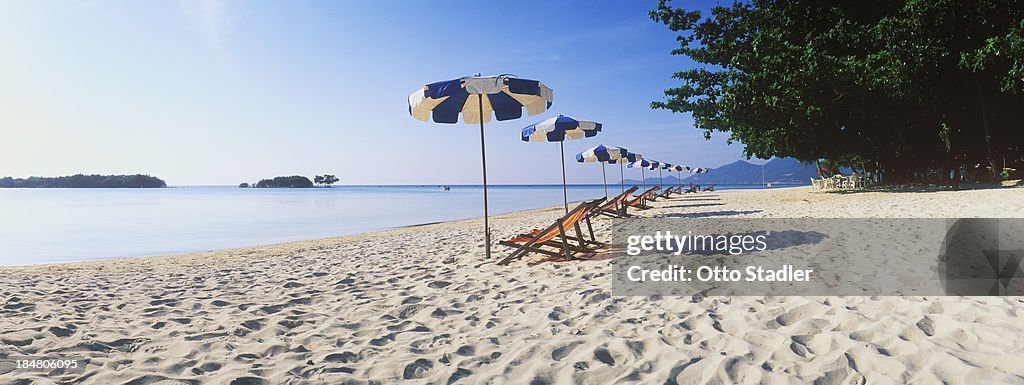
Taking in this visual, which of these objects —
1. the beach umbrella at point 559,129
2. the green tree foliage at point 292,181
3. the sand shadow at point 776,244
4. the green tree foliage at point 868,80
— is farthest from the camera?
the green tree foliage at point 292,181

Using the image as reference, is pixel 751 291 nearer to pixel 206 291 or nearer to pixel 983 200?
pixel 206 291

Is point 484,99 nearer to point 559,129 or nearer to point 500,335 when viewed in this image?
point 559,129

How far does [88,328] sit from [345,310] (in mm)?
1774

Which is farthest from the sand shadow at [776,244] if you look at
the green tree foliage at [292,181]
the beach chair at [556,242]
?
the green tree foliage at [292,181]

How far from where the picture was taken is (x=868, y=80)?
14648mm

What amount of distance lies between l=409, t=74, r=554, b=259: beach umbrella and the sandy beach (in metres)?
2.36

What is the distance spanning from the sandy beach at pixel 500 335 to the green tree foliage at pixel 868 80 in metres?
13.6

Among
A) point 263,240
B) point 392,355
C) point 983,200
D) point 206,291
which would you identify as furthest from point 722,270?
point 263,240

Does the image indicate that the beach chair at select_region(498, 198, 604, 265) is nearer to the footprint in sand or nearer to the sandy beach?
the sandy beach

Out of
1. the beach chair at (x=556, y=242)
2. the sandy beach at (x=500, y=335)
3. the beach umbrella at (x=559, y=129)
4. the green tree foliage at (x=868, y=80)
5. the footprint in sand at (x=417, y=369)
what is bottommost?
the footprint in sand at (x=417, y=369)

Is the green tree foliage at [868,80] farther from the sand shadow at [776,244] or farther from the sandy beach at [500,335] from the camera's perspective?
the sandy beach at [500,335]

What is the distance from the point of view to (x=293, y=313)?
4.11 m

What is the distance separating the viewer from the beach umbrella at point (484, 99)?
609cm

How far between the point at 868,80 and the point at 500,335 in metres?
16.1
